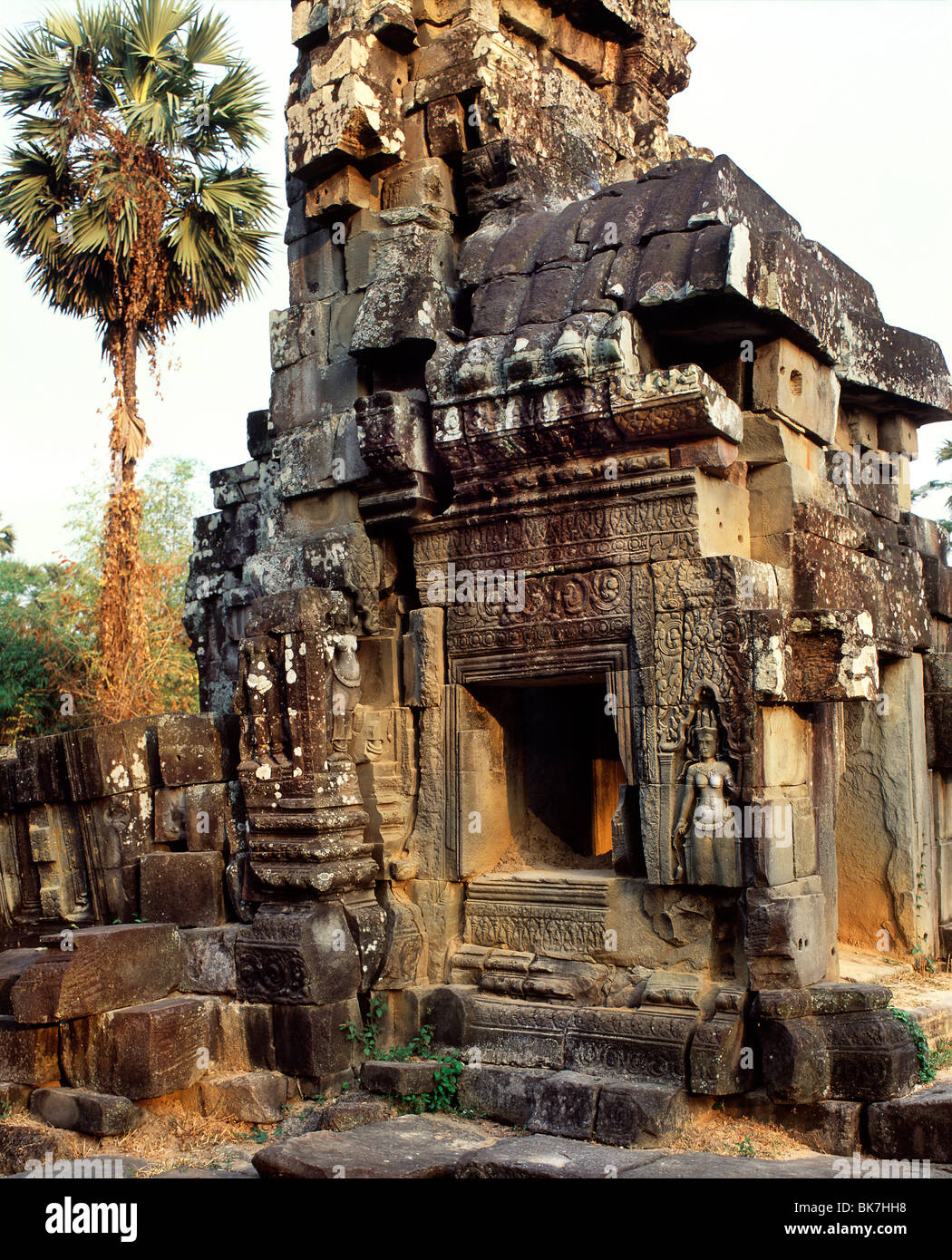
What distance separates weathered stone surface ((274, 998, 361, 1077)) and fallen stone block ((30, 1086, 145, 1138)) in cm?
81

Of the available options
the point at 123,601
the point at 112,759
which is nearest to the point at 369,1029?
the point at 112,759

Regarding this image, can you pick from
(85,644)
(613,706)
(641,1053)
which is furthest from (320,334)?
(85,644)

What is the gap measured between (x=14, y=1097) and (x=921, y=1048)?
180 inches

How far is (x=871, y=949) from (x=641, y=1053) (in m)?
2.58

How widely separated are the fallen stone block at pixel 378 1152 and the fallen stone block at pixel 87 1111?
3.57 ft

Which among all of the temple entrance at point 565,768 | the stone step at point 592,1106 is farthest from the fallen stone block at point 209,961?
the temple entrance at point 565,768

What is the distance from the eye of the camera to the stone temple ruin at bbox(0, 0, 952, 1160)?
6.15m

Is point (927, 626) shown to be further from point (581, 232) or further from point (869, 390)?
point (581, 232)

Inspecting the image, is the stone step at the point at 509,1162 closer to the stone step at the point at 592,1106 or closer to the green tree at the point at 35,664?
the stone step at the point at 592,1106

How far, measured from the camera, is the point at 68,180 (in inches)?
599

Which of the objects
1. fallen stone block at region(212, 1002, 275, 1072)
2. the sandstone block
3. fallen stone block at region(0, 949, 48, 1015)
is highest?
the sandstone block

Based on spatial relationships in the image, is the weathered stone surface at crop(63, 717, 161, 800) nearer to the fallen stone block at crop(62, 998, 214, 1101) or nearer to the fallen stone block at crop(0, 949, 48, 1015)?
the fallen stone block at crop(0, 949, 48, 1015)

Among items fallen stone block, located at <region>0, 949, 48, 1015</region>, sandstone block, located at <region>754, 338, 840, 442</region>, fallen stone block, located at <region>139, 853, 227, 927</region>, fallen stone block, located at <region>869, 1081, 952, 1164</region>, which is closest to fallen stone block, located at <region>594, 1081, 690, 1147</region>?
fallen stone block, located at <region>869, 1081, 952, 1164</region>

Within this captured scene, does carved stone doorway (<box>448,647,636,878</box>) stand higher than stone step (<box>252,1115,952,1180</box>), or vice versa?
carved stone doorway (<box>448,647,636,878</box>)
